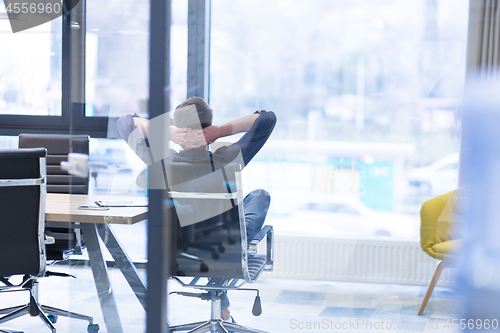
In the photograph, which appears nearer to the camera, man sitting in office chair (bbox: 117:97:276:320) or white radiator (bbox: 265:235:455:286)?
man sitting in office chair (bbox: 117:97:276:320)

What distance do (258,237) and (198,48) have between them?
48.1 inches

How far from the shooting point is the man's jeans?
2.28 metres

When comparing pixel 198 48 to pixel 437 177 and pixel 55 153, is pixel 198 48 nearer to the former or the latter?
pixel 55 153

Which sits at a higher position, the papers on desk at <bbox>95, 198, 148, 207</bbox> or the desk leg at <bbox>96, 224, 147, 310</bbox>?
the papers on desk at <bbox>95, 198, 148, 207</bbox>

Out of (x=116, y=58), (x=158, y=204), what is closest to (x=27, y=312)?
(x=158, y=204)

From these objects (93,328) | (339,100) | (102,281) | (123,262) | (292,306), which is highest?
(339,100)

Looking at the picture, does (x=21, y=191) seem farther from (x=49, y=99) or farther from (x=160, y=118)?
(x=49, y=99)

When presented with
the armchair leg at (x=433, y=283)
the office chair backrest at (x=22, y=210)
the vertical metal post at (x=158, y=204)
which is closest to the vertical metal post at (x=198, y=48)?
the vertical metal post at (x=158, y=204)

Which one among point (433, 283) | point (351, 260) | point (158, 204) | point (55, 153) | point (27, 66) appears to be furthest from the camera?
point (27, 66)

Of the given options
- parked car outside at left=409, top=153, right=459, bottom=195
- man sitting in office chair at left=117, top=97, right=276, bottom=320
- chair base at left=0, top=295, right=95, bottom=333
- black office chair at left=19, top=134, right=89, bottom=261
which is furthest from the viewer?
parked car outside at left=409, top=153, right=459, bottom=195

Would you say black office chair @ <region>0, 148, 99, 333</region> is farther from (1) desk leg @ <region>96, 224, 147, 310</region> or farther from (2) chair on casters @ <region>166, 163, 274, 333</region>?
(2) chair on casters @ <region>166, 163, 274, 333</region>

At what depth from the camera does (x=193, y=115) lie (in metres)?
2.19

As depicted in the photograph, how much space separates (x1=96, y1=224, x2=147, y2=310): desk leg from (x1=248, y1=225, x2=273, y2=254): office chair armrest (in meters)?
0.51

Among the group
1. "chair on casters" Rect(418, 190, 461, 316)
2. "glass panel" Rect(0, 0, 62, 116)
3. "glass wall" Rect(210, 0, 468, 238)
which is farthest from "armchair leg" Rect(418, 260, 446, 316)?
"glass panel" Rect(0, 0, 62, 116)
